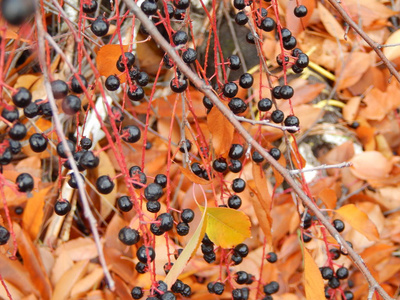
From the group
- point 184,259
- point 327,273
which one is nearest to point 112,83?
point 184,259

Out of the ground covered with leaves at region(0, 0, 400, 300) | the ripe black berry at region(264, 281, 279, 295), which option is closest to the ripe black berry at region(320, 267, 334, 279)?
the ground covered with leaves at region(0, 0, 400, 300)

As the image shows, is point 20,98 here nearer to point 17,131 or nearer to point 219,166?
point 17,131

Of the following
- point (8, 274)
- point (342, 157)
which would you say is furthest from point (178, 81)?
point (342, 157)

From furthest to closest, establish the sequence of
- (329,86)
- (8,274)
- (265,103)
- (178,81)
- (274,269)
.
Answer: (329,86)
(274,269)
(8,274)
(265,103)
(178,81)

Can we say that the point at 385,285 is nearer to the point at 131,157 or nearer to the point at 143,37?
the point at 131,157

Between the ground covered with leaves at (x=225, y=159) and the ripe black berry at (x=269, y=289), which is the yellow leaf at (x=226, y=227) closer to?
the ground covered with leaves at (x=225, y=159)

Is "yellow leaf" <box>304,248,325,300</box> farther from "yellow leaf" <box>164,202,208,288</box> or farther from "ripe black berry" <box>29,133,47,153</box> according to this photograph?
"ripe black berry" <box>29,133,47,153</box>
